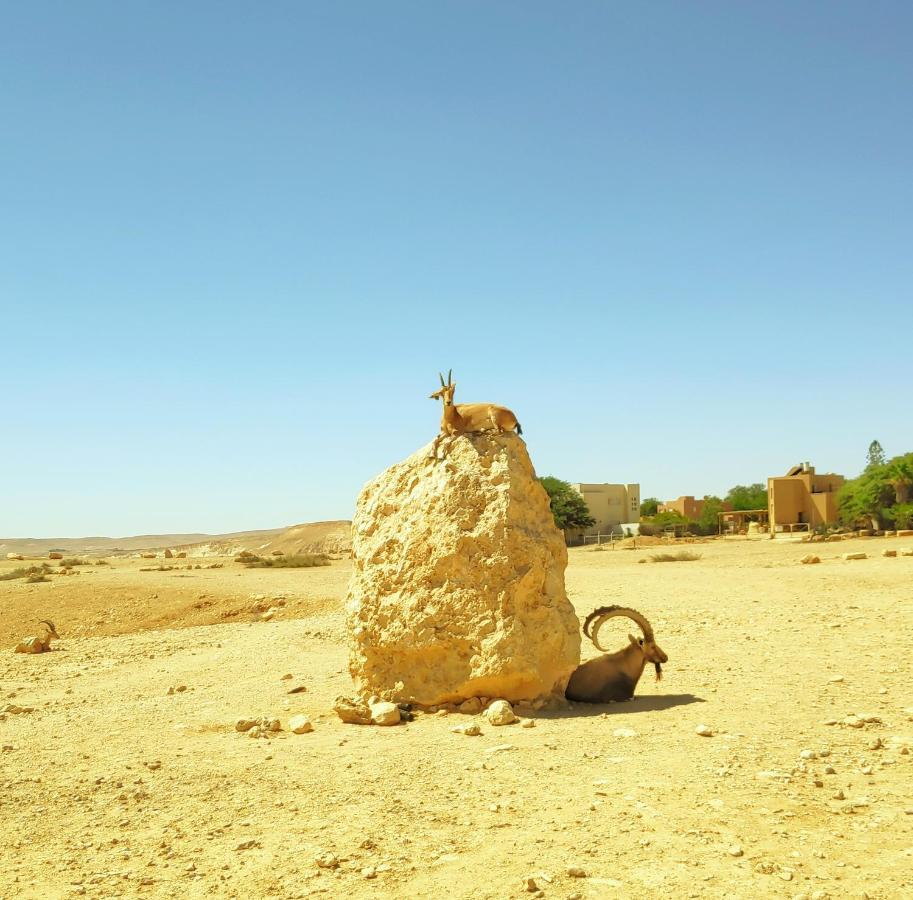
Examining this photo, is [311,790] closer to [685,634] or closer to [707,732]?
[707,732]

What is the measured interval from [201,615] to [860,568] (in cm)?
1393

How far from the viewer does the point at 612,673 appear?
8.80 m

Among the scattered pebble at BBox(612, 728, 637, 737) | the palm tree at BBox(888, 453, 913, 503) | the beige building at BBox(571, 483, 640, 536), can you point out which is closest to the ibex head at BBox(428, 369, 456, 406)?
the scattered pebble at BBox(612, 728, 637, 737)

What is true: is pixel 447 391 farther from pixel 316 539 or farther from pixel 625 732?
pixel 316 539

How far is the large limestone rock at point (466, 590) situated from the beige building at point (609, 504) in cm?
5041

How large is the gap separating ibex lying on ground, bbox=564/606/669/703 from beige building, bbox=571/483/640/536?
50232 millimetres

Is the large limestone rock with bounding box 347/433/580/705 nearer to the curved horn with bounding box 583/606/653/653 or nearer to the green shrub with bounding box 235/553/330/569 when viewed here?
the curved horn with bounding box 583/606/653/653

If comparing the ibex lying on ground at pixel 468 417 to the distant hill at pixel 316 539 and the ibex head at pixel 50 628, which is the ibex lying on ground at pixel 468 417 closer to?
the ibex head at pixel 50 628

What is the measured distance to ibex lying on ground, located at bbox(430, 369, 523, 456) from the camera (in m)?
9.25

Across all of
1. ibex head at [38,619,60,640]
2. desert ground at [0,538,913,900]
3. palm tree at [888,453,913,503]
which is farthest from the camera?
palm tree at [888,453,913,503]

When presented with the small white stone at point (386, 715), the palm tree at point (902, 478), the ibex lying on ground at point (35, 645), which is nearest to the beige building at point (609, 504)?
the palm tree at point (902, 478)

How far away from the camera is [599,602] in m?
16.3

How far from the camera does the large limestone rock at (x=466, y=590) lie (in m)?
8.40

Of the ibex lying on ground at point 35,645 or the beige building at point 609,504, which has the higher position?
the beige building at point 609,504
